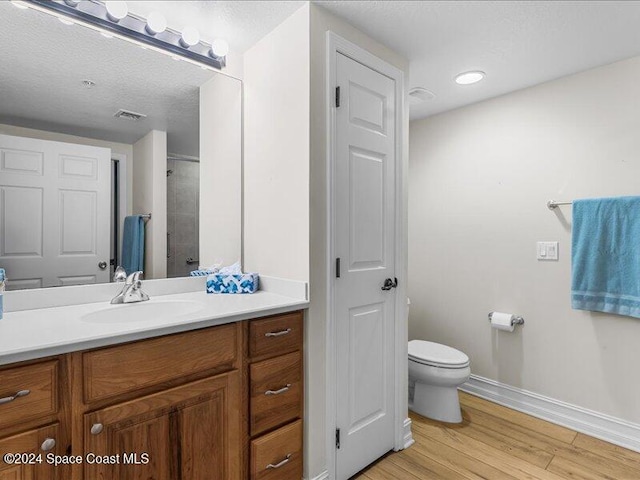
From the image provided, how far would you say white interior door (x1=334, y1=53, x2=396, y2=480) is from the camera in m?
1.67

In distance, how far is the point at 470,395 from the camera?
2631 millimetres

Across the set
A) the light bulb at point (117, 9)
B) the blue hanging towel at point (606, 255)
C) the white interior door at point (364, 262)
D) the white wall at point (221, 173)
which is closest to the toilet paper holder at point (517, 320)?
the blue hanging towel at point (606, 255)

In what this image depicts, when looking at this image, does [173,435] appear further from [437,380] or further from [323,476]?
[437,380]

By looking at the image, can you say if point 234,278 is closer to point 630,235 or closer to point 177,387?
point 177,387

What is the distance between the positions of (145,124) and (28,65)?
1.52ft

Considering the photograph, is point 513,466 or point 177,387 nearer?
point 177,387

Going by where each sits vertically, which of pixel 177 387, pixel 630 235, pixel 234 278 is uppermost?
pixel 630 235

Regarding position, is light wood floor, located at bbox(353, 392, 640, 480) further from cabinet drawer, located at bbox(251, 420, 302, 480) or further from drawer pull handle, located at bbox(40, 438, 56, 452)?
drawer pull handle, located at bbox(40, 438, 56, 452)

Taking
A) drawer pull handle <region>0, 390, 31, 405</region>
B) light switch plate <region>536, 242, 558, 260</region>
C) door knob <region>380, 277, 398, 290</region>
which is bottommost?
drawer pull handle <region>0, 390, 31, 405</region>

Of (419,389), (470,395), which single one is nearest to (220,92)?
(419,389)

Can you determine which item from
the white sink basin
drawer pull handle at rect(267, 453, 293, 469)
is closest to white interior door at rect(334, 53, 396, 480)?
drawer pull handle at rect(267, 453, 293, 469)

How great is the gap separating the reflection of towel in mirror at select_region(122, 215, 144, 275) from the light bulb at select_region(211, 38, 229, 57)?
0.89 meters

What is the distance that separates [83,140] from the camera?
1.54 metres

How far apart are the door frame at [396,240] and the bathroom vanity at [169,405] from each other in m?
0.17
